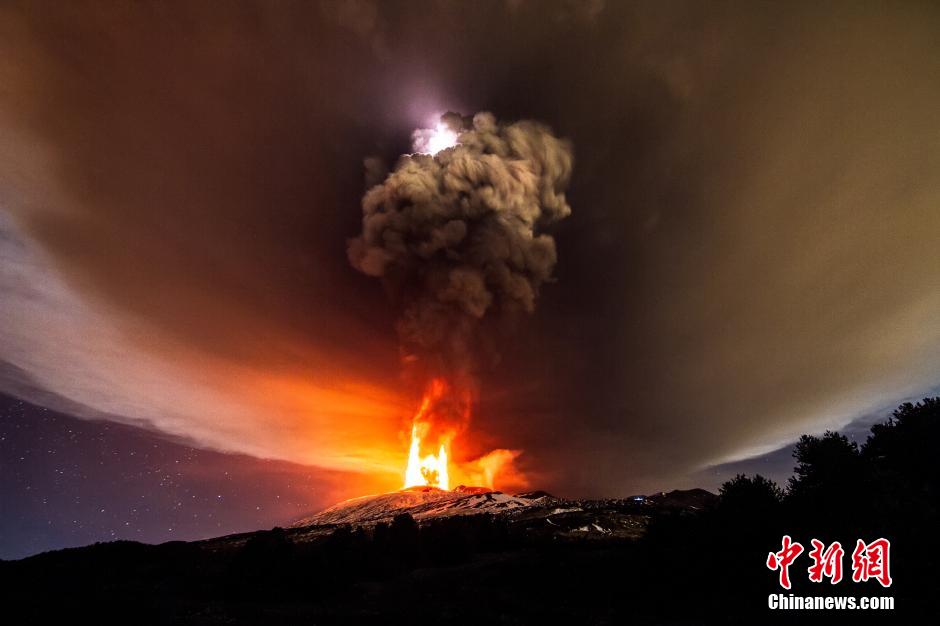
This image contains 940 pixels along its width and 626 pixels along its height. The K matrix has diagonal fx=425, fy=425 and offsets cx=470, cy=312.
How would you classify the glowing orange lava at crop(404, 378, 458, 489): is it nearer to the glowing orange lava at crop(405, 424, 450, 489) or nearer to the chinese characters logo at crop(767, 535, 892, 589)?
the glowing orange lava at crop(405, 424, 450, 489)

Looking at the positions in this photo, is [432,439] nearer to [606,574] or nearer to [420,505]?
[420,505]

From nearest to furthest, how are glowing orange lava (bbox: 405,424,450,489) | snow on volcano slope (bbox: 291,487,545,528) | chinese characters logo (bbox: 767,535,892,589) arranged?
chinese characters logo (bbox: 767,535,892,589) → snow on volcano slope (bbox: 291,487,545,528) → glowing orange lava (bbox: 405,424,450,489)

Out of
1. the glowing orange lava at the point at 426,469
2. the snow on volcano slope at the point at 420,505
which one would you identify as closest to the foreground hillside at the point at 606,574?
the snow on volcano slope at the point at 420,505

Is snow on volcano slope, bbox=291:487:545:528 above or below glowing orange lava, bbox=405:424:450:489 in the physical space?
below

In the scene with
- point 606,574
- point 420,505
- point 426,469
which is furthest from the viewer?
point 426,469

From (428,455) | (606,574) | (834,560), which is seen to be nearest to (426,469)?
(428,455)

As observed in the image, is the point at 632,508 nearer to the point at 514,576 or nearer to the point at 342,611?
the point at 514,576

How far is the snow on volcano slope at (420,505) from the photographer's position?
387 ft

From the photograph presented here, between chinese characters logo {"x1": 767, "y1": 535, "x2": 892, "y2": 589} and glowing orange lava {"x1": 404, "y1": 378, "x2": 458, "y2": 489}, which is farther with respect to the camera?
glowing orange lava {"x1": 404, "y1": 378, "x2": 458, "y2": 489}

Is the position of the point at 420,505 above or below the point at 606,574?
below

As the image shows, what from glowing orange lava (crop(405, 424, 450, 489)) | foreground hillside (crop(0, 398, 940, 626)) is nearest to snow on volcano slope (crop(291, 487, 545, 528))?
glowing orange lava (crop(405, 424, 450, 489))

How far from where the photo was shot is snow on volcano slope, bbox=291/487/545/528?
387 ft

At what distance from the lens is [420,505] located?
130 meters

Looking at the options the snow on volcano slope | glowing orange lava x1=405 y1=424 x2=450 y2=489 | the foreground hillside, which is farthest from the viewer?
glowing orange lava x1=405 y1=424 x2=450 y2=489
